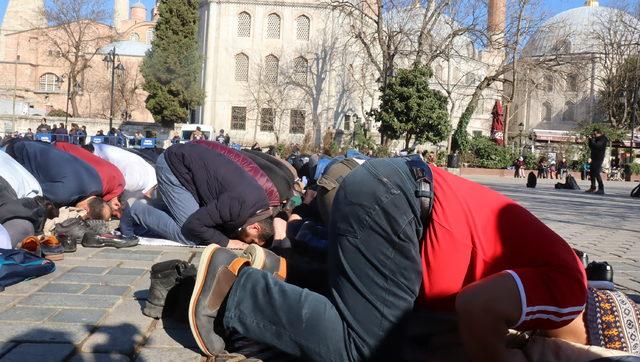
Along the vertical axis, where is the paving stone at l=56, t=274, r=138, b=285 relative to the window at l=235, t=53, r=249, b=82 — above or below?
below

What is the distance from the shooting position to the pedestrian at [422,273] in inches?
85.2

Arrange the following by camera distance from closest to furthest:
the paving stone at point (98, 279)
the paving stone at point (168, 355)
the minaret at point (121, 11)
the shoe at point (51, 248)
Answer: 1. the paving stone at point (168, 355)
2. the paving stone at point (98, 279)
3. the shoe at point (51, 248)
4. the minaret at point (121, 11)

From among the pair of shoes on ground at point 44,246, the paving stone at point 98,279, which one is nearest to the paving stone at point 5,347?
the paving stone at point 98,279

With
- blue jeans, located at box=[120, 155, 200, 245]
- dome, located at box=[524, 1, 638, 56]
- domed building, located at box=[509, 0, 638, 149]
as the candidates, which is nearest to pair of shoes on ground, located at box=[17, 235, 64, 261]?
blue jeans, located at box=[120, 155, 200, 245]

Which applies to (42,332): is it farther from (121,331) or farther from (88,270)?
(88,270)

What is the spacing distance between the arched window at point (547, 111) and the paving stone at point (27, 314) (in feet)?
226

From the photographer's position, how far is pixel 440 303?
2.51 metres

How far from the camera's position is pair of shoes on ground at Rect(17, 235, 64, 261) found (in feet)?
15.4

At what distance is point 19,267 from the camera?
3.96 m

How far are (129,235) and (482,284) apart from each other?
4701 millimetres

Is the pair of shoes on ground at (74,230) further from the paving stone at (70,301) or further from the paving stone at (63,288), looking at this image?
the paving stone at (70,301)

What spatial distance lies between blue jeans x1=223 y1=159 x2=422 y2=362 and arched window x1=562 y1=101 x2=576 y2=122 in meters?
67.4

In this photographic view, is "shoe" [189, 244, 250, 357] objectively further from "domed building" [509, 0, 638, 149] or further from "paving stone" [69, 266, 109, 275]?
"domed building" [509, 0, 638, 149]

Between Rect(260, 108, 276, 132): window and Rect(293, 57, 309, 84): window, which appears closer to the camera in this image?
Rect(293, 57, 309, 84): window
